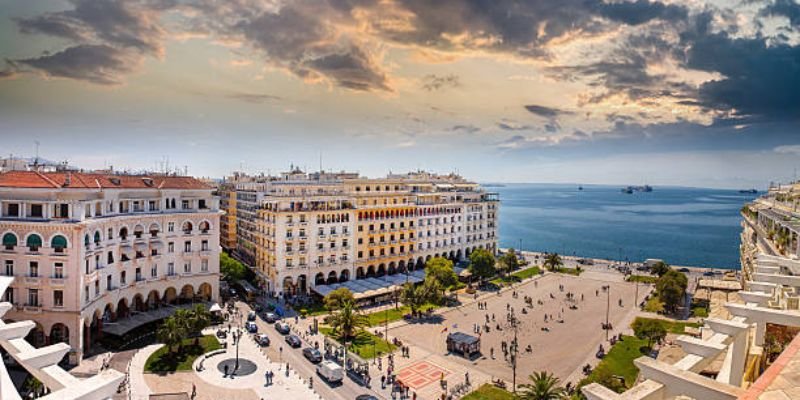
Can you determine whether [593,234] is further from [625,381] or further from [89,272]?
[89,272]

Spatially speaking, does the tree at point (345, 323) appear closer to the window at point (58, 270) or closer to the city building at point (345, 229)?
the city building at point (345, 229)

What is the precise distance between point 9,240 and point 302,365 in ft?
102

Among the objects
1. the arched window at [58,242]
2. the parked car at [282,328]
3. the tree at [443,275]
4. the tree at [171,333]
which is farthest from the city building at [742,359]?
the arched window at [58,242]

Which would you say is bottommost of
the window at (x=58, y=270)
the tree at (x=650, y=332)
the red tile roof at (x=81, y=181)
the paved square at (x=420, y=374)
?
the paved square at (x=420, y=374)

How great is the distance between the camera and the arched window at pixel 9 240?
43.4m

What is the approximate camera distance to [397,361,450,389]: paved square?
137 feet

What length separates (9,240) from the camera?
43406 mm

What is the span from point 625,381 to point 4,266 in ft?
201

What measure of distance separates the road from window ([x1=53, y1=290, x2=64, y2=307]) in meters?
20.2

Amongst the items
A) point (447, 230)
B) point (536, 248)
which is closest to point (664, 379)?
point (447, 230)

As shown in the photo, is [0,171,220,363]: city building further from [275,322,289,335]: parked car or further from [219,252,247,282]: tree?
[275,322,289,335]: parked car

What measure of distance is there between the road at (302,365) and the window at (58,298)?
66.3 feet

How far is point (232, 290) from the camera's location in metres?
70.9

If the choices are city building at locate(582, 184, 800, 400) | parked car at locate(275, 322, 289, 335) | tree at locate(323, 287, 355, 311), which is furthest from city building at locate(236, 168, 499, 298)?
city building at locate(582, 184, 800, 400)
